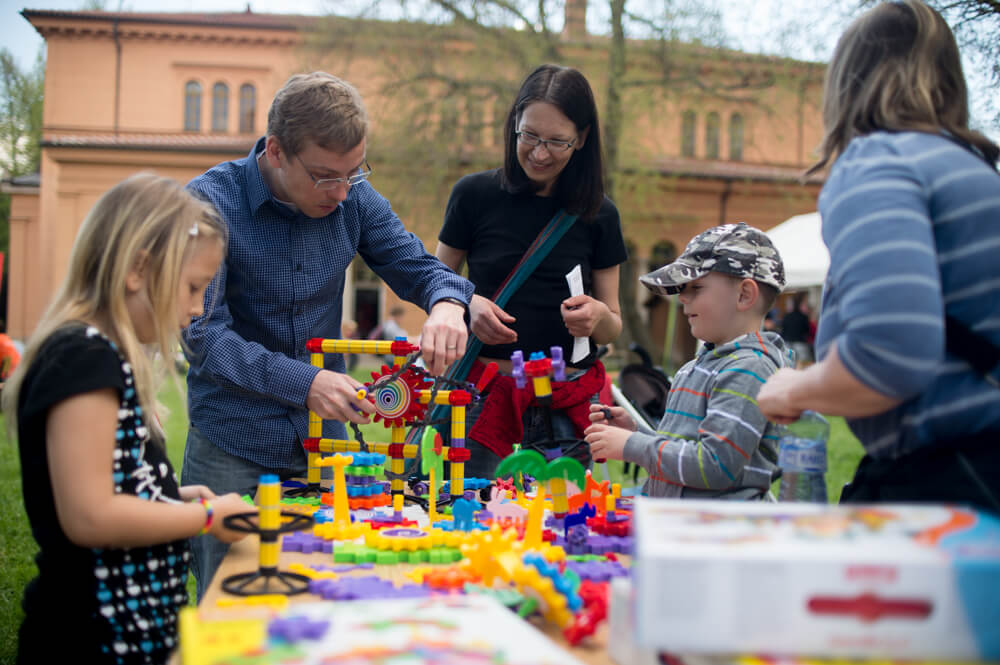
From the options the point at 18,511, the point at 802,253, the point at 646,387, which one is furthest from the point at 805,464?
the point at 802,253

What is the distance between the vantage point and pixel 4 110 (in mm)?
29531

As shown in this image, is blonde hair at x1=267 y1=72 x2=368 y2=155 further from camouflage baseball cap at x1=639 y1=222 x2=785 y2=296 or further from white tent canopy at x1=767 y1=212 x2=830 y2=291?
white tent canopy at x1=767 y1=212 x2=830 y2=291

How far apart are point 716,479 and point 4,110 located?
34336 mm

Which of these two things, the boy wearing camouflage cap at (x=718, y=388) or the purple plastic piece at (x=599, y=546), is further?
the boy wearing camouflage cap at (x=718, y=388)

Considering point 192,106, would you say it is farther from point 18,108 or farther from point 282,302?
point 282,302

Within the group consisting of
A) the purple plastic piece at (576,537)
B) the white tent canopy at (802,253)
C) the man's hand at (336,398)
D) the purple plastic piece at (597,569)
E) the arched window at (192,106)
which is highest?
the arched window at (192,106)

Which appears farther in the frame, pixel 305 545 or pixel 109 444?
pixel 305 545

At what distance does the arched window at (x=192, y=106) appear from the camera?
83.3 feet

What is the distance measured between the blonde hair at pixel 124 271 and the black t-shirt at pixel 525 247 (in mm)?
1247

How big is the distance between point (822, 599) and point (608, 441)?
1.01 meters

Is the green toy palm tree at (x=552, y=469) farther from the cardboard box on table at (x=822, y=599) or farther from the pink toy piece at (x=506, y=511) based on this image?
the cardboard box on table at (x=822, y=599)

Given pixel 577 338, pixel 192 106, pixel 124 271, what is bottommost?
pixel 577 338

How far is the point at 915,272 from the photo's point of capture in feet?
3.68

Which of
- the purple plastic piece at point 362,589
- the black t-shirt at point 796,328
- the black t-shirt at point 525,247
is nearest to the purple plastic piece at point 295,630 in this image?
the purple plastic piece at point 362,589
